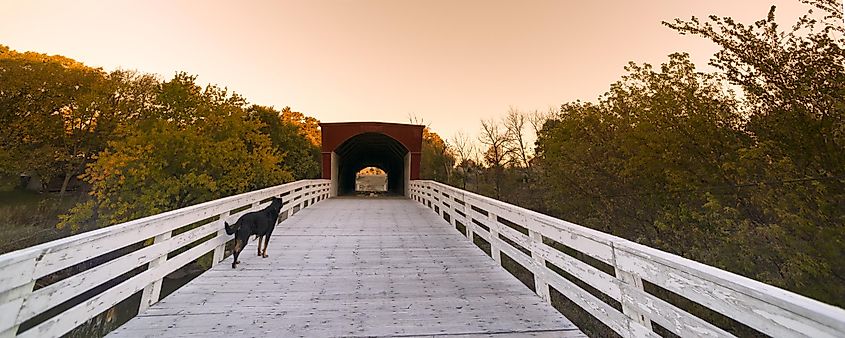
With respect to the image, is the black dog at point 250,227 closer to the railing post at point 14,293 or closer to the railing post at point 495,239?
the railing post at point 14,293

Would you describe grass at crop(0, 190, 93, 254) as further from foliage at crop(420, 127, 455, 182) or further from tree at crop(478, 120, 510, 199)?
tree at crop(478, 120, 510, 199)

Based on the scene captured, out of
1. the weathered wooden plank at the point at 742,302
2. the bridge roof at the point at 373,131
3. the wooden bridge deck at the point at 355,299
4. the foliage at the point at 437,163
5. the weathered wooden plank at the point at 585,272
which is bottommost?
the wooden bridge deck at the point at 355,299

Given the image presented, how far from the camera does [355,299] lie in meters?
2.93

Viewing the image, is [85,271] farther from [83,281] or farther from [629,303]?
[629,303]

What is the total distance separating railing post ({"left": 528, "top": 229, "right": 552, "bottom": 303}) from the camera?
291cm

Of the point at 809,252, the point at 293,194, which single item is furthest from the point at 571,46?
the point at 293,194

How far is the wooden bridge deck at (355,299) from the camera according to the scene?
2361 mm

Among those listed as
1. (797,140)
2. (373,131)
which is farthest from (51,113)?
(797,140)

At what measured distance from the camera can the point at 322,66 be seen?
1341cm

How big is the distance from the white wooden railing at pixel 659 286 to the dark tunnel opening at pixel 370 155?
13.4 m

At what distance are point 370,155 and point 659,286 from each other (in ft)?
81.8

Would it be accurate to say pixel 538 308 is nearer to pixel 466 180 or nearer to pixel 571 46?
pixel 571 46

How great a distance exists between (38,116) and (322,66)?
49.3ft

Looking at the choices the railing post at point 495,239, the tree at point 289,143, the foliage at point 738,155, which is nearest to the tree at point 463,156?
the tree at point 289,143
